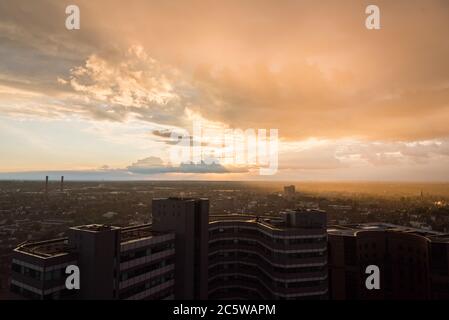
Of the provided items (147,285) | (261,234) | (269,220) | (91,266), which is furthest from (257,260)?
(91,266)

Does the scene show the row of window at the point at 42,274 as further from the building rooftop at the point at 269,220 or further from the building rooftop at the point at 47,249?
the building rooftop at the point at 269,220

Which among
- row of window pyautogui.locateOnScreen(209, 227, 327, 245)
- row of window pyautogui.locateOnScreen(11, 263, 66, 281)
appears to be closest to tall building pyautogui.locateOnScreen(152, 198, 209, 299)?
row of window pyautogui.locateOnScreen(209, 227, 327, 245)

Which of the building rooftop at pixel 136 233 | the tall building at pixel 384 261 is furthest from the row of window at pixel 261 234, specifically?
the tall building at pixel 384 261

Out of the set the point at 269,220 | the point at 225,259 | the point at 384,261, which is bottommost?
the point at 384,261

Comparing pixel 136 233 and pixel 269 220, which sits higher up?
pixel 136 233

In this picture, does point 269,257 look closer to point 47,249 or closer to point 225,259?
point 225,259

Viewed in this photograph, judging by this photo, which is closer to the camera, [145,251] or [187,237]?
[145,251]
